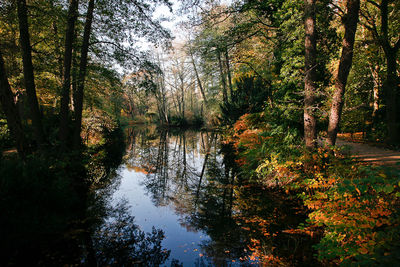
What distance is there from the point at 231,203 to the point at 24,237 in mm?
4736

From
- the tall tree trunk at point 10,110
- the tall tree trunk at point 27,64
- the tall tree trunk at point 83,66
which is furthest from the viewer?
the tall tree trunk at point 83,66

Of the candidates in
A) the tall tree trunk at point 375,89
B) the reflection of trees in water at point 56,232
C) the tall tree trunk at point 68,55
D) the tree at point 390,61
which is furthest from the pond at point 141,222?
the tall tree trunk at point 375,89

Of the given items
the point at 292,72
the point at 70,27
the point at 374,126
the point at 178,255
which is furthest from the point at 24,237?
the point at 374,126

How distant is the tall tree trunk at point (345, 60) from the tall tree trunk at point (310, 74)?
0.57 meters

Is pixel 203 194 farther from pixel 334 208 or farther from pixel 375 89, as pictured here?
pixel 375 89

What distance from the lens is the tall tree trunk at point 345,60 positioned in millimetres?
4613

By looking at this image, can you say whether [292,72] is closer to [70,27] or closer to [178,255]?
[178,255]

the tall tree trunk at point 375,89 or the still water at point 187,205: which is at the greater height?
the tall tree trunk at point 375,89

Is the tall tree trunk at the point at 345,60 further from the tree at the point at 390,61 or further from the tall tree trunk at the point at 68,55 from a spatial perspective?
the tall tree trunk at the point at 68,55

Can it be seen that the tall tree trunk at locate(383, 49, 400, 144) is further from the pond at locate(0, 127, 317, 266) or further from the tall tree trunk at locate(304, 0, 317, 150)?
the pond at locate(0, 127, 317, 266)

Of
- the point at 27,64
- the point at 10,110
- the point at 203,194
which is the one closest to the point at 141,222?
the point at 203,194

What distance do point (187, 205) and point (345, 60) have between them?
573 centimetres

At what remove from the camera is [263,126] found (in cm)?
957

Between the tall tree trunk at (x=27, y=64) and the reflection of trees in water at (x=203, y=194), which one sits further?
the tall tree trunk at (x=27, y=64)
